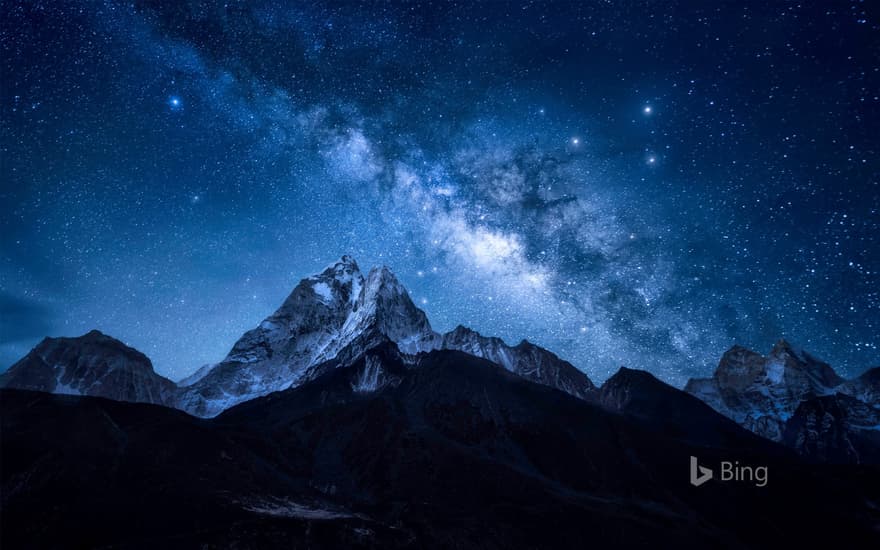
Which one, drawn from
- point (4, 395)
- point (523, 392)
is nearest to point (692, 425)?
point (523, 392)

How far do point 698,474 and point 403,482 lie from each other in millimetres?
78871

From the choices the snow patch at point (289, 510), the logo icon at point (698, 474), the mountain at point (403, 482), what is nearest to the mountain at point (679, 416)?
the mountain at point (403, 482)

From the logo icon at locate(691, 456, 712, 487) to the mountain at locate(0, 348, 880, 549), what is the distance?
1.78 m

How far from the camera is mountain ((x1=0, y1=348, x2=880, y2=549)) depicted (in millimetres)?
65750

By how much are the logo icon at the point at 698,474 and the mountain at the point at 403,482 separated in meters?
1.78

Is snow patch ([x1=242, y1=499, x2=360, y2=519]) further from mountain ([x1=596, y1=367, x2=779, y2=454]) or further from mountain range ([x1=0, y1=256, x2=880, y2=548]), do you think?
mountain ([x1=596, y1=367, x2=779, y2=454])

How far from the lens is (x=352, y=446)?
134125 millimetres

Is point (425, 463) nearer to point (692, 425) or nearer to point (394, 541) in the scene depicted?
point (394, 541)

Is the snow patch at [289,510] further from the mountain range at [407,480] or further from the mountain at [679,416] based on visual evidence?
the mountain at [679,416]

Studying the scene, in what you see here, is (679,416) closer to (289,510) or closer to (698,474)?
(698,474)

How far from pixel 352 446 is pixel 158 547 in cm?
8005

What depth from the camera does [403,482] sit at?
10769 cm

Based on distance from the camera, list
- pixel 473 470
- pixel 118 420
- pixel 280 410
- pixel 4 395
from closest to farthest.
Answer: pixel 4 395 → pixel 118 420 → pixel 473 470 → pixel 280 410

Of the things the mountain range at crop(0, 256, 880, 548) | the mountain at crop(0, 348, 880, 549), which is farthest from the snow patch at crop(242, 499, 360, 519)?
the mountain range at crop(0, 256, 880, 548)
